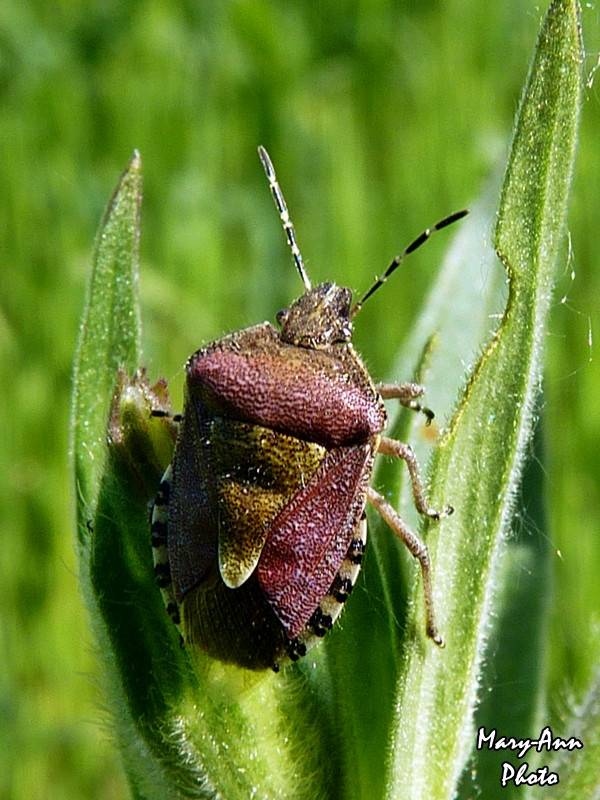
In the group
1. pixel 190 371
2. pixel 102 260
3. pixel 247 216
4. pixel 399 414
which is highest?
pixel 247 216

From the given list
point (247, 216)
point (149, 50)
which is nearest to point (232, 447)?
point (247, 216)

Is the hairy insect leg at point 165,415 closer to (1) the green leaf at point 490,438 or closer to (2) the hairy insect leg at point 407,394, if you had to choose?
(2) the hairy insect leg at point 407,394

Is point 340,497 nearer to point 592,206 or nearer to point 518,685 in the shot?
point 518,685

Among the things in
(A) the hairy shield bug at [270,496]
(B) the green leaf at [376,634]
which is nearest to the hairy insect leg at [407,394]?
(A) the hairy shield bug at [270,496]

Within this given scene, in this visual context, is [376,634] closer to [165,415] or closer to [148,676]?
[148,676]

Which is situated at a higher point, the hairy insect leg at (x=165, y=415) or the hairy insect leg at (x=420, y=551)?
the hairy insect leg at (x=165, y=415)

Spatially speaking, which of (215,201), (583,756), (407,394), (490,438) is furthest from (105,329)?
(215,201)

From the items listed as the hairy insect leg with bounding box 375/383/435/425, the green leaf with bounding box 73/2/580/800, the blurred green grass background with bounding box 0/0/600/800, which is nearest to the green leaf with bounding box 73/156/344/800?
the green leaf with bounding box 73/2/580/800

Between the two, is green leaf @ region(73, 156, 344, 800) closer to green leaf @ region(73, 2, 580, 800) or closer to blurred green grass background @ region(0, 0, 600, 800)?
green leaf @ region(73, 2, 580, 800)
